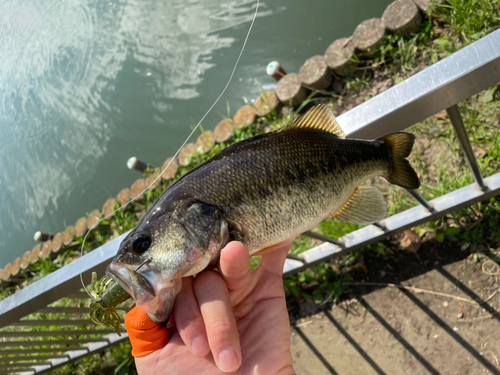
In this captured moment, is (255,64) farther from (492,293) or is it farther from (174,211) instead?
(174,211)

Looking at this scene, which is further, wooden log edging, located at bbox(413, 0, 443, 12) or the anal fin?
wooden log edging, located at bbox(413, 0, 443, 12)

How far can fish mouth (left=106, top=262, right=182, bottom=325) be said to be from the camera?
3.36 ft

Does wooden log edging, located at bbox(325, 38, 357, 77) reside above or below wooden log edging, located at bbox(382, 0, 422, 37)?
below

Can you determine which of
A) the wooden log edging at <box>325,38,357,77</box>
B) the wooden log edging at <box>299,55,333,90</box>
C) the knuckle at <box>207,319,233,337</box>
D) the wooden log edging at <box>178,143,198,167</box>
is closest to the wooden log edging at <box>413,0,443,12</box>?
the wooden log edging at <box>325,38,357,77</box>

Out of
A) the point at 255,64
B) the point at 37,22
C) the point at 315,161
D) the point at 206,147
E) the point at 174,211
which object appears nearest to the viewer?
the point at 174,211

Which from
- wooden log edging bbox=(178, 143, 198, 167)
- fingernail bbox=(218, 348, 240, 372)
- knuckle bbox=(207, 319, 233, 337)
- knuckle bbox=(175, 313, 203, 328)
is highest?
knuckle bbox=(175, 313, 203, 328)

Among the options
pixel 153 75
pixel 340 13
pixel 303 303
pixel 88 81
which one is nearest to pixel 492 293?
pixel 303 303

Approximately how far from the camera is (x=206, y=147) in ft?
15.2

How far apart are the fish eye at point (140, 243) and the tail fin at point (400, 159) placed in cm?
88

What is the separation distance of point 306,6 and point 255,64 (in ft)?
3.24

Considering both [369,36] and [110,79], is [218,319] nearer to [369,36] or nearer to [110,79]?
[369,36]

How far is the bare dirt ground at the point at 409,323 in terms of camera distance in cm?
249

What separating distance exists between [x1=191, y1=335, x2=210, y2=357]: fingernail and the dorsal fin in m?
0.75

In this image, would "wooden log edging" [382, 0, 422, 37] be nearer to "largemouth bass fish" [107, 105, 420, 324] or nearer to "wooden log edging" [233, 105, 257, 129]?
"wooden log edging" [233, 105, 257, 129]
